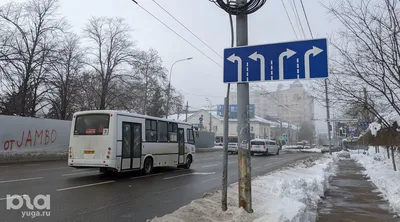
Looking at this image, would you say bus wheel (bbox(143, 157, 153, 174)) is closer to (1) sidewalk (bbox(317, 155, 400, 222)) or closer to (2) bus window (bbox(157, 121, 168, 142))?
(2) bus window (bbox(157, 121, 168, 142))

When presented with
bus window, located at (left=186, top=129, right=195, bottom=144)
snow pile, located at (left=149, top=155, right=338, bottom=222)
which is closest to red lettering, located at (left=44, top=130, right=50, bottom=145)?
bus window, located at (left=186, top=129, right=195, bottom=144)

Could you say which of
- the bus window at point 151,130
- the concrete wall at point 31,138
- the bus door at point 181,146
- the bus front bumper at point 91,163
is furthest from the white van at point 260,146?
the bus front bumper at point 91,163

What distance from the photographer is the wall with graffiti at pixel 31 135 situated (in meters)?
21.9

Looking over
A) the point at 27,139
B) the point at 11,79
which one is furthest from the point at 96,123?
the point at 11,79

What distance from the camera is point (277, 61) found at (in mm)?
6480

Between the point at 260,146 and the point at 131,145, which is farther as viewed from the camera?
the point at 260,146

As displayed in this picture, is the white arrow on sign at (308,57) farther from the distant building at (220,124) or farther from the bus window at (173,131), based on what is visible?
the distant building at (220,124)

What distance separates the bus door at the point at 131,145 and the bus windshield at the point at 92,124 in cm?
78

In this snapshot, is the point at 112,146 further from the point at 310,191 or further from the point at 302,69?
the point at 302,69

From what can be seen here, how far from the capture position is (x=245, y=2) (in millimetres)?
6969

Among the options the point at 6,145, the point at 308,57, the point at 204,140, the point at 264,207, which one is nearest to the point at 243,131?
the point at 264,207

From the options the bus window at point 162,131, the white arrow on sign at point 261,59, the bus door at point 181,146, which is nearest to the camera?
the white arrow on sign at point 261,59

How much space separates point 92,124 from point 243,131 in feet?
28.3

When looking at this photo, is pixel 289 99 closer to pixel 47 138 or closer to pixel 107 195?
pixel 47 138
